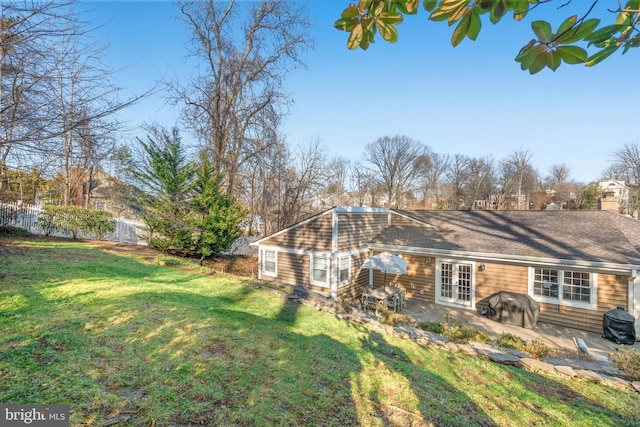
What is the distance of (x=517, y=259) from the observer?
371 inches

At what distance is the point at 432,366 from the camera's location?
4.96 m

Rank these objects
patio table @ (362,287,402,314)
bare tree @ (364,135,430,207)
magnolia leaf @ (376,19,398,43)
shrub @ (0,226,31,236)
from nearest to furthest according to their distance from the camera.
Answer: magnolia leaf @ (376,19,398,43)
patio table @ (362,287,402,314)
shrub @ (0,226,31,236)
bare tree @ (364,135,430,207)

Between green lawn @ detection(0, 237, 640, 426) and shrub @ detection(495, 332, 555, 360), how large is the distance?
1097 millimetres

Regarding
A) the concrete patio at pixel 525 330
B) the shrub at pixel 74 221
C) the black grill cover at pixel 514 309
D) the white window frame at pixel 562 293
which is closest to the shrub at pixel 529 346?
the concrete patio at pixel 525 330

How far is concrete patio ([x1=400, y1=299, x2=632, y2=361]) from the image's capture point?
24.3 feet

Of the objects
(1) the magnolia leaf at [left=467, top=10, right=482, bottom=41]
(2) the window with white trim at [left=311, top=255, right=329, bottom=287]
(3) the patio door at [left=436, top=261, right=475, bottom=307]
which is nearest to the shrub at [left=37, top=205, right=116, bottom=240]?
(2) the window with white trim at [left=311, top=255, right=329, bottom=287]

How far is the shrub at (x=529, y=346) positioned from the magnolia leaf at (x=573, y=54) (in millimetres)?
7185

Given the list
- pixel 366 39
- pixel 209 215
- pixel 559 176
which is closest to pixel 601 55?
pixel 366 39

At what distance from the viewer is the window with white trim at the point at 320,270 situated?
1109 centimetres

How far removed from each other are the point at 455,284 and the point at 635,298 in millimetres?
4733

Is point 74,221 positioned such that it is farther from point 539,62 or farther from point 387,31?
point 539,62

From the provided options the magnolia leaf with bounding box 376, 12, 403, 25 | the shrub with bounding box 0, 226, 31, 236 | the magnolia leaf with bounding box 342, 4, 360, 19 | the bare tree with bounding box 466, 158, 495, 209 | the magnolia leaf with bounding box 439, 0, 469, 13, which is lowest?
the shrub with bounding box 0, 226, 31, 236

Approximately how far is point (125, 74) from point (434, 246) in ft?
35.4

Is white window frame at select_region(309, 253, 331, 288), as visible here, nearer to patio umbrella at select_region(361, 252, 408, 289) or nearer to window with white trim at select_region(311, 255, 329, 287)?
window with white trim at select_region(311, 255, 329, 287)
